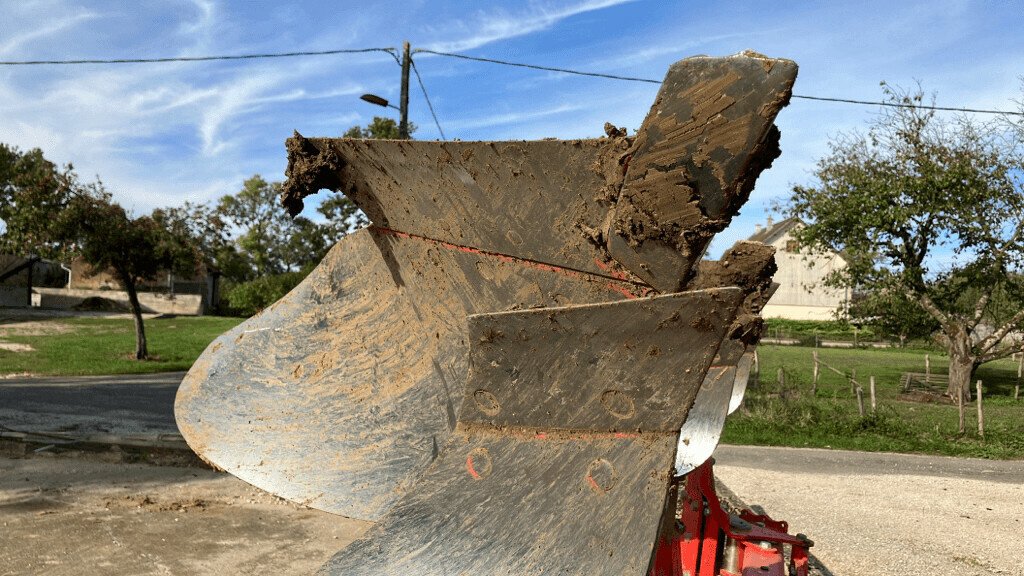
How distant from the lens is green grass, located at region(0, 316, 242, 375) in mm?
17531

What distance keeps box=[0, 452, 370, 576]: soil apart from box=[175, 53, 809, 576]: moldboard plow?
3.16 meters

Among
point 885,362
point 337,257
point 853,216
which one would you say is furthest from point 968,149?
point 337,257

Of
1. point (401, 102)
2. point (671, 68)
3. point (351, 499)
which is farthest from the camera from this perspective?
point (401, 102)

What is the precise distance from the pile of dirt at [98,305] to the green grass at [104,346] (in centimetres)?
523

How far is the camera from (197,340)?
24.2 metres

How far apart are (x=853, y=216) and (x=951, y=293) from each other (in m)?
3.43

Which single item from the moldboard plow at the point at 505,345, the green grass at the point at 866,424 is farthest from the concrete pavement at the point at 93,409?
the green grass at the point at 866,424

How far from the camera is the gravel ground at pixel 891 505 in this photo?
629 cm

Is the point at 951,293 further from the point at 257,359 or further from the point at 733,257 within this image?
the point at 257,359

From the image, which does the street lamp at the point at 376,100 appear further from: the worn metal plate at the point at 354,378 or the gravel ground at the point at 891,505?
the worn metal plate at the point at 354,378

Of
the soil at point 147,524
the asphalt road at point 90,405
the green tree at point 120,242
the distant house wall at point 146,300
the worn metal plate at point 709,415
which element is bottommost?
the soil at point 147,524

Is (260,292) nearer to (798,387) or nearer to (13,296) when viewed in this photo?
(13,296)

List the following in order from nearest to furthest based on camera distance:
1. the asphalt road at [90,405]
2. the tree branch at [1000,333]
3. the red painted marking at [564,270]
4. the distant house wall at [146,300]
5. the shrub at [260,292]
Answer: the red painted marking at [564,270]
the asphalt road at [90,405]
the tree branch at [1000,333]
the shrub at [260,292]
the distant house wall at [146,300]

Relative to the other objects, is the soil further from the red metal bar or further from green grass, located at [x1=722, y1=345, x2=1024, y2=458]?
green grass, located at [x1=722, y1=345, x2=1024, y2=458]
